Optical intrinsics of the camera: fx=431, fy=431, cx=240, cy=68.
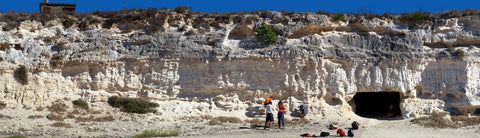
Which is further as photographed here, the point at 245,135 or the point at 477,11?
the point at 477,11

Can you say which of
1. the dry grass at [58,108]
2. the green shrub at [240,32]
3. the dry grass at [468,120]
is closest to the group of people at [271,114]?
the green shrub at [240,32]

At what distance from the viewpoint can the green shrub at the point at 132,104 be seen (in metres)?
17.7

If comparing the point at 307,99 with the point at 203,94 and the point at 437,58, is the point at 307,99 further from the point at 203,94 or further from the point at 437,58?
the point at 437,58

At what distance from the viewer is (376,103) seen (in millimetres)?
21969

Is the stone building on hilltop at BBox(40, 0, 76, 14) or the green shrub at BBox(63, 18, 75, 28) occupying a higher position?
the stone building on hilltop at BBox(40, 0, 76, 14)

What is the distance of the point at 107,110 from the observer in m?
17.8

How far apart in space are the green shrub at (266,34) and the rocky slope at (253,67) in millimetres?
262

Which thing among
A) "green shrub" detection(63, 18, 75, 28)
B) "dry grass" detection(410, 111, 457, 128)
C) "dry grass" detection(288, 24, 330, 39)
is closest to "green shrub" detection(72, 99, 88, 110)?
"green shrub" detection(63, 18, 75, 28)

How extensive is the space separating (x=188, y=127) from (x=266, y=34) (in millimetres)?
5891

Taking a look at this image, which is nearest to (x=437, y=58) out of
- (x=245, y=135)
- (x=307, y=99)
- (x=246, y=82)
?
(x=307, y=99)

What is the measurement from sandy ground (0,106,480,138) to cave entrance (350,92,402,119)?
3015mm

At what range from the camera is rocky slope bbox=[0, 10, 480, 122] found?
1825 cm

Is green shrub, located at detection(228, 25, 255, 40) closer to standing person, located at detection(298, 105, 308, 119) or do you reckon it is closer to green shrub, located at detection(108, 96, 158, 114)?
standing person, located at detection(298, 105, 308, 119)

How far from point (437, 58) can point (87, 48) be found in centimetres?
1545
